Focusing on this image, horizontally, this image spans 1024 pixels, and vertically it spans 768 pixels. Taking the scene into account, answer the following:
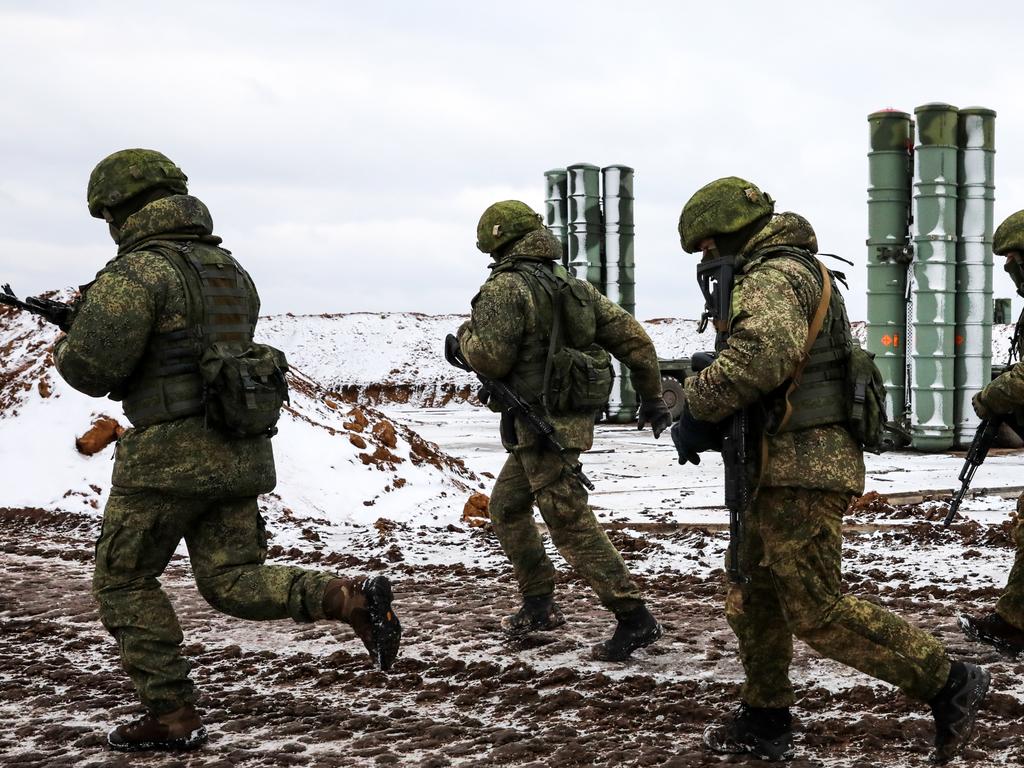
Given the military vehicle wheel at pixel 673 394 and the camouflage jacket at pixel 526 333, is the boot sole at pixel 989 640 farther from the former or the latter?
the military vehicle wheel at pixel 673 394

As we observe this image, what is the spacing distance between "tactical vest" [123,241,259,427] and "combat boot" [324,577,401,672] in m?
0.90

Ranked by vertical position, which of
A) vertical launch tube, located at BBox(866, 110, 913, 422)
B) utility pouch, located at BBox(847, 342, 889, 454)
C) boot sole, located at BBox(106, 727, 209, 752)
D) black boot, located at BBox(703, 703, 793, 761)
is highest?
vertical launch tube, located at BBox(866, 110, 913, 422)

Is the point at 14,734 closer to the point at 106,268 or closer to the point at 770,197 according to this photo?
the point at 106,268

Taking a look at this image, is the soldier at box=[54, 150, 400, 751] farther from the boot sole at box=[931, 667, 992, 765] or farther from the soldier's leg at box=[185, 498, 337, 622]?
the boot sole at box=[931, 667, 992, 765]

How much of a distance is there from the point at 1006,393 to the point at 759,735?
8.06ft

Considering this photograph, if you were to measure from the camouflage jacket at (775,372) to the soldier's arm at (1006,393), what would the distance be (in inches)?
77.4

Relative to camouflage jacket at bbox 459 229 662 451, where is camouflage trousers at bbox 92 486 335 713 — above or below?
below

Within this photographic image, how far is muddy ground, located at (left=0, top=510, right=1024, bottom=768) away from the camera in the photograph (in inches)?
165

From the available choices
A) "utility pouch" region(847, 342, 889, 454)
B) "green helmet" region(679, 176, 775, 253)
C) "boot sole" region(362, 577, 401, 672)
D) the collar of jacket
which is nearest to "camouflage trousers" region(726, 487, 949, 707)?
"utility pouch" region(847, 342, 889, 454)

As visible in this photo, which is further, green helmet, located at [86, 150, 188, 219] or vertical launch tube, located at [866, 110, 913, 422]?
vertical launch tube, located at [866, 110, 913, 422]

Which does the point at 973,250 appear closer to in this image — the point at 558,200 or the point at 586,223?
the point at 586,223

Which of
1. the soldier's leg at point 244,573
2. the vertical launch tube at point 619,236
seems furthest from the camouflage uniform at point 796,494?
the vertical launch tube at point 619,236

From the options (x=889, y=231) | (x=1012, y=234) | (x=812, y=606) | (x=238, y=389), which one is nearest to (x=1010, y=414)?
(x=1012, y=234)

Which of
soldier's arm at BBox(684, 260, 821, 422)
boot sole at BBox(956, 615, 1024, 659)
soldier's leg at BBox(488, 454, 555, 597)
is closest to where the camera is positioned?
soldier's arm at BBox(684, 260, 821, 422)
